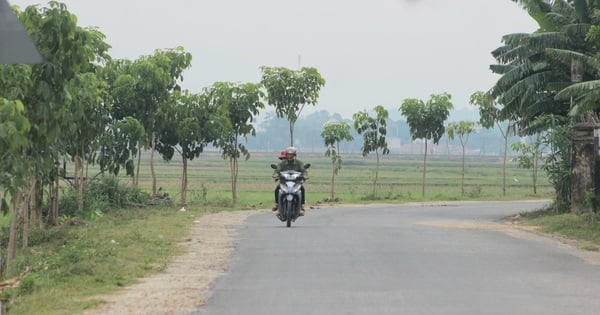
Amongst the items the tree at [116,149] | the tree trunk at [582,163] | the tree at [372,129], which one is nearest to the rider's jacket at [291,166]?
the tree at [116,149]

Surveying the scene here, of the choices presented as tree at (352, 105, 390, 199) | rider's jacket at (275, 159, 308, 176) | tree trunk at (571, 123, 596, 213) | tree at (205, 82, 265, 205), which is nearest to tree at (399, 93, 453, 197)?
tree at (352, 105, 390, 199)

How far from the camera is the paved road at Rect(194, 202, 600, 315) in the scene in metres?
10.4

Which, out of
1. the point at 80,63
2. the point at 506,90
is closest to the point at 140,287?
the point at 80,63

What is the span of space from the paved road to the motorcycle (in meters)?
0.86

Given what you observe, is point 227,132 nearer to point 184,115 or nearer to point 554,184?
point 184,115

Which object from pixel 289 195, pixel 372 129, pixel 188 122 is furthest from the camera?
pixel 372 129

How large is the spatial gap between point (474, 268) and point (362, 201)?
2953cm

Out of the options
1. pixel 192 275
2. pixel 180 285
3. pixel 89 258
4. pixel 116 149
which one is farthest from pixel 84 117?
pixel 116 149

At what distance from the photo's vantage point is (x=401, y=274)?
13.2 meters

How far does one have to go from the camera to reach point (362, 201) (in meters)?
43.5

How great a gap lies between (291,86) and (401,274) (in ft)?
96.3

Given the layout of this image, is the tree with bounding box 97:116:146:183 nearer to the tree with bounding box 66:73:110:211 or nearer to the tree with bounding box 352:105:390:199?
the tree with bounding box 66:73:110:211

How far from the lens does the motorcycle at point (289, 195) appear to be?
23.0 metres

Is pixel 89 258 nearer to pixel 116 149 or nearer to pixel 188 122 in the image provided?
pixel 116 149
